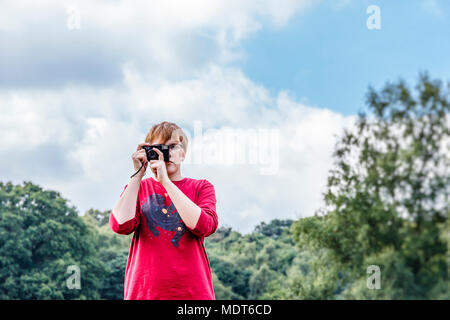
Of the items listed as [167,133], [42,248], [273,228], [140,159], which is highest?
[273,228]

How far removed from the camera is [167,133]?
6.16 ft

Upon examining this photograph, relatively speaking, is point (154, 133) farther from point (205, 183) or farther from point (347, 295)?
point (347, 295)

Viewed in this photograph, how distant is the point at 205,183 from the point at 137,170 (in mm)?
267

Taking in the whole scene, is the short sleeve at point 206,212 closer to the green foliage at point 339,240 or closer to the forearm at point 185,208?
the forearm at point 185,208

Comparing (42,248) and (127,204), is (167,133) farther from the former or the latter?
(42,248)

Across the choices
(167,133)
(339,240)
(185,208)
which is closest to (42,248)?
(339,240)

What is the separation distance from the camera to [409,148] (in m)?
25.1

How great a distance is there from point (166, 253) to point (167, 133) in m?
0.47

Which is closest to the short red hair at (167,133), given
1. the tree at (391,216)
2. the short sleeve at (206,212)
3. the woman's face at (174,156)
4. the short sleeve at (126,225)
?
the woman's face at (174,156)

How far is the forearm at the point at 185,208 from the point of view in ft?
5.41

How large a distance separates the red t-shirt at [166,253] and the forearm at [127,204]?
0.02 meters

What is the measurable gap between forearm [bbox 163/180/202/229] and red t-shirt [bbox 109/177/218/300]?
2 cm

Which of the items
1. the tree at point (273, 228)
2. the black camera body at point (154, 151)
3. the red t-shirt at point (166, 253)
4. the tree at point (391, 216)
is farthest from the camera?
the tree at point (273, 228)

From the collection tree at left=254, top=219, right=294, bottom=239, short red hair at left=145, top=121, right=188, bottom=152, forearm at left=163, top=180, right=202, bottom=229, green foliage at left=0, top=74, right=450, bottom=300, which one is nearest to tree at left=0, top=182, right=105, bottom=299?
green foliage at left=0, top=74, right=450, bottom=300
